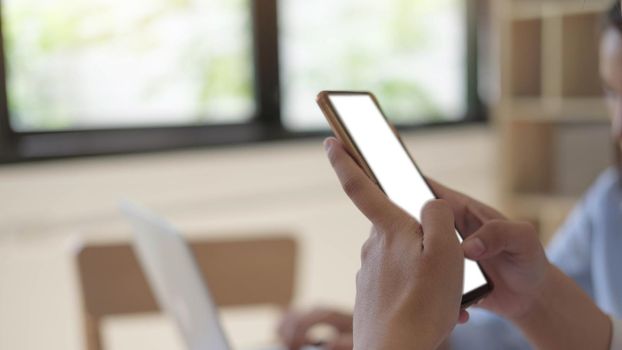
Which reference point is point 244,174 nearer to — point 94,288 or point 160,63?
point 160,63

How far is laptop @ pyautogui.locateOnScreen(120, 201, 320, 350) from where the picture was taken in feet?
2.81

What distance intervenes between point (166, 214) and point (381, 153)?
5.62ft

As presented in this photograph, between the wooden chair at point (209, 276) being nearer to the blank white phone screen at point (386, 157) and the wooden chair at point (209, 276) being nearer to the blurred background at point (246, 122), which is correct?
the blurred background at point (246, 122)

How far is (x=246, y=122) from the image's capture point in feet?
8.59

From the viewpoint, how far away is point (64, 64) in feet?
7.23

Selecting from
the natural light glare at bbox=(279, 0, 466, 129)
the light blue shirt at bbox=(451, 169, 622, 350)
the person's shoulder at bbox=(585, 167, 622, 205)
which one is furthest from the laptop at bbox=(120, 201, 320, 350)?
the natural light glare at bbox=(279, 0, 466, 129)

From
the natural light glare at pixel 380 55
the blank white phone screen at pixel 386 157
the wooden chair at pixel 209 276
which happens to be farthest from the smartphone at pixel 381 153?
the natural light glare at pixel 380 55

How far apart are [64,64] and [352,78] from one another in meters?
1.03

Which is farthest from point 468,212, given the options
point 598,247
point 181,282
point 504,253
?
point 598,247

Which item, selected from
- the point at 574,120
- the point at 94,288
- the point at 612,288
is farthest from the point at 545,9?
the point at 94,288

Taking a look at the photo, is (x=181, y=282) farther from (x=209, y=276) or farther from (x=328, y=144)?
(x=209, y=276)

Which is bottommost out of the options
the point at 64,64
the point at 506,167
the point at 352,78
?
the point at 506,167

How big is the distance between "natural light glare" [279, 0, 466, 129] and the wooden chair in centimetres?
96

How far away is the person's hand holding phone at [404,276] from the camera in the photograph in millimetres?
524
